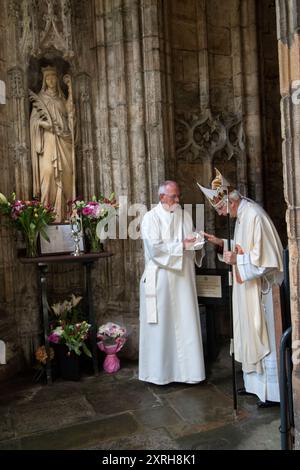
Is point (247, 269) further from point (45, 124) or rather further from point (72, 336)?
point (45, 124)

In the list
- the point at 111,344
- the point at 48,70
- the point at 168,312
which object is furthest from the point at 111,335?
the point at 48,70

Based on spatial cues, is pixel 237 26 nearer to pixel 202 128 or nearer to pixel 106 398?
pixel 202 128

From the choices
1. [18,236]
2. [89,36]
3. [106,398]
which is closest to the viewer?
[106,398]

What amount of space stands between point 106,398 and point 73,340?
0.74 meters

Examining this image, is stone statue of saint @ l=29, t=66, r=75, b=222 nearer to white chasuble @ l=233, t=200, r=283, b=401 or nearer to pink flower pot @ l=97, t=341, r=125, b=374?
pink flower pot @ l=97, t=341, r=125, b=374

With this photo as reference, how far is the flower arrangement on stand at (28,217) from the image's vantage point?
14.1 feet

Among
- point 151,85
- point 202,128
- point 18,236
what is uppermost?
point 151,85

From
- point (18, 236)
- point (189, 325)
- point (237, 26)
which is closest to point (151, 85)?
point (237, 26)

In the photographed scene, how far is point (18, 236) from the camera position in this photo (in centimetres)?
476

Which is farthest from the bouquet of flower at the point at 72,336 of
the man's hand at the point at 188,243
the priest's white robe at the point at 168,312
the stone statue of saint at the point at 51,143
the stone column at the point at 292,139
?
the stone column at the point at 292,139

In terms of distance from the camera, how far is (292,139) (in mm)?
2531

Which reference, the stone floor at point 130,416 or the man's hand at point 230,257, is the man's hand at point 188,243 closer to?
the man's hand at point 230,257

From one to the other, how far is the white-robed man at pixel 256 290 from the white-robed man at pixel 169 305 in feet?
1.62

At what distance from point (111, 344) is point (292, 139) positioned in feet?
9.84
